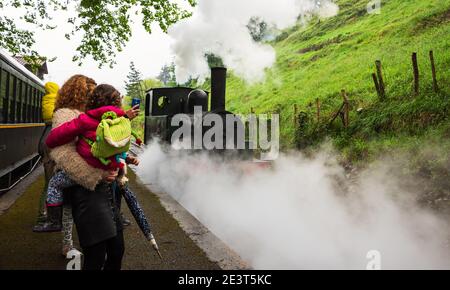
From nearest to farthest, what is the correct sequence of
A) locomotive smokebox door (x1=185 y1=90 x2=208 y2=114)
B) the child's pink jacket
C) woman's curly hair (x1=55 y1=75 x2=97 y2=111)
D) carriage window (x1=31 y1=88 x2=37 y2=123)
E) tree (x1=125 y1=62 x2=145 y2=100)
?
the child's pink jacket, woman's curly hair (x1=55 y1=75 x2=97 y2=111), carriage window (x1=31 y1=88 x2=37 y2=123), locomotive smokebox door (x1=185 y1=90 x2=208 y2=114), tree (x1=125 y1=62 x2=145 y2=100)

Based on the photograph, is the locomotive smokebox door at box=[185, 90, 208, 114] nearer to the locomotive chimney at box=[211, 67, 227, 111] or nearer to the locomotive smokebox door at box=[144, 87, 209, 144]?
the locomotive smokebox door at box=[144, 87, 209, 144]

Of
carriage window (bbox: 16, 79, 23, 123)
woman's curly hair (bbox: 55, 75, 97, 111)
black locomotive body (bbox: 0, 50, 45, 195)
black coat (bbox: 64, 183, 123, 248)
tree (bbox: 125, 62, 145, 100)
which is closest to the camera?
black coat (bbox: 64, 183, 123, 248)

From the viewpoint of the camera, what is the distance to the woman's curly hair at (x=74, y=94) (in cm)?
299

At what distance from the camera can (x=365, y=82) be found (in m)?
15.2

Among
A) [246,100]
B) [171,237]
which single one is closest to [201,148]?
[171,237]

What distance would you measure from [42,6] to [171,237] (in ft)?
32.7

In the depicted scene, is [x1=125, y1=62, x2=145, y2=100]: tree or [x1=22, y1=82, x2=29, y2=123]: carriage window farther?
[x1=125, y1=62, x2=145, y2=100]: tree

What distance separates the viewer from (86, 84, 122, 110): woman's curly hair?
102 inches

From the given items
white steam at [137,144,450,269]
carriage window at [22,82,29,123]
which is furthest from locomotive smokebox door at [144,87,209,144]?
carriage window at [22,82,29,123]

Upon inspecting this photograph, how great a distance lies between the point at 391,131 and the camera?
394 inches

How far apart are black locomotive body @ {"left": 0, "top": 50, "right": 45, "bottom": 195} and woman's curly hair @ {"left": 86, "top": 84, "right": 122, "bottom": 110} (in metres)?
4.59

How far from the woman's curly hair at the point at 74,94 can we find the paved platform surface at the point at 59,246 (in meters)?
1.59

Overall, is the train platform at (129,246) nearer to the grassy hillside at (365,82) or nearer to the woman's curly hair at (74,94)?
the woman's curly hair at (74,94)
